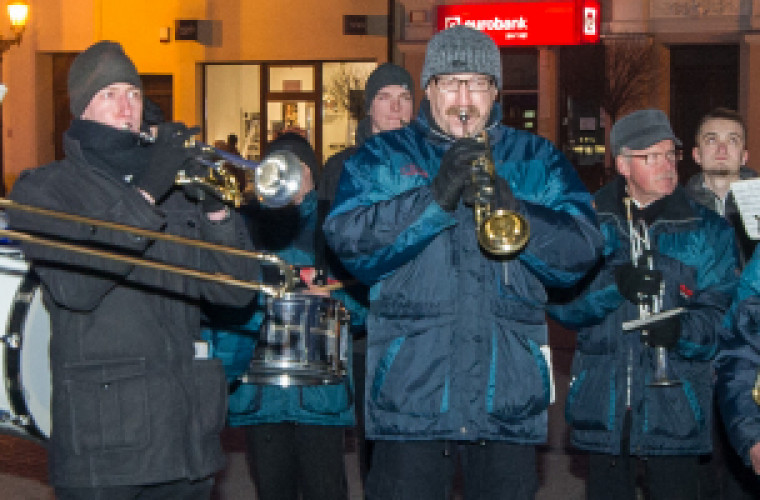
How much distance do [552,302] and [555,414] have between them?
152 inches

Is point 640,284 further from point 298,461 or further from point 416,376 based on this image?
point 298,461

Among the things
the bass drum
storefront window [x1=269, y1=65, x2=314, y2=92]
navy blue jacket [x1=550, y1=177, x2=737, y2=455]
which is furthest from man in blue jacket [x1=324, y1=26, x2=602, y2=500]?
storefront window [x1=269, y1=65, x2=314, y2=92]

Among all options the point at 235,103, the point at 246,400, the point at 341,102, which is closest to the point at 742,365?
the point at 246,400

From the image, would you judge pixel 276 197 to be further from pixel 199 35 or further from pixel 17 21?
pixel 199 35

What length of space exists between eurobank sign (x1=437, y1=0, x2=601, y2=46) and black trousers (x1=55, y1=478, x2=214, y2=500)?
17646mm

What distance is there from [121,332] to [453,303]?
1092 millimetres

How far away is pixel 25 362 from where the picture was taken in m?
4.12

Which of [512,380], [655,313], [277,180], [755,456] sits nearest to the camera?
[755,456]

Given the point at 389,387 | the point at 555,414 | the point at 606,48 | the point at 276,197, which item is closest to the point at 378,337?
the point at 389,387

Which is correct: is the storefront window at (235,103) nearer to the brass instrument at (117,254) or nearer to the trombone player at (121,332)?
the trombone player at (121,332)

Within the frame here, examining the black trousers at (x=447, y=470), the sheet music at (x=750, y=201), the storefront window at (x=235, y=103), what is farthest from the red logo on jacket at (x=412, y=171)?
the storefront window at (x=235, y=103)

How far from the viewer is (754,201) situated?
12.7 feet

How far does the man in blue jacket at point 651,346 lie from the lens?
16.7 ft

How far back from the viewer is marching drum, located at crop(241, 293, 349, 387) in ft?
17.7
